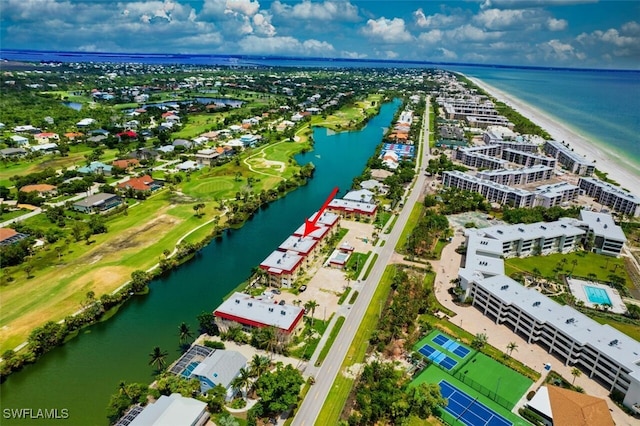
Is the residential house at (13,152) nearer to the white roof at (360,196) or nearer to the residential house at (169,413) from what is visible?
the white roof at (360,196)

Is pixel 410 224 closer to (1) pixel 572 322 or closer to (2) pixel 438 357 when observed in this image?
(1) pixel 572 322

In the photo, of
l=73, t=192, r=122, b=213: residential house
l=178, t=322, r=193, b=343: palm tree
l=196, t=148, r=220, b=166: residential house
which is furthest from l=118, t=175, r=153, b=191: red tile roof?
l=178, t=322, r=193, b=343: palm tree

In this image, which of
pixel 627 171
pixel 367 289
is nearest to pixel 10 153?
pixel 367 289

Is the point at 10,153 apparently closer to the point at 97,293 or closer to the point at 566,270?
the point at 97,293

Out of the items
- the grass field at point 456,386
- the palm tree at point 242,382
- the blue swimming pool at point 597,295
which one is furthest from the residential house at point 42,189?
the blue swimming pool at point 597,295

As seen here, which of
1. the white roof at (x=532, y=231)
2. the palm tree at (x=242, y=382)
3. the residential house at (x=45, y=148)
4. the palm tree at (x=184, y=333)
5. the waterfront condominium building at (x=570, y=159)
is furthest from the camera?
the residential house at (x=45, y=148)

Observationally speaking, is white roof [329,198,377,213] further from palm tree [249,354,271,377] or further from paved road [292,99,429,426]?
palm tree [249,354,271,377]
